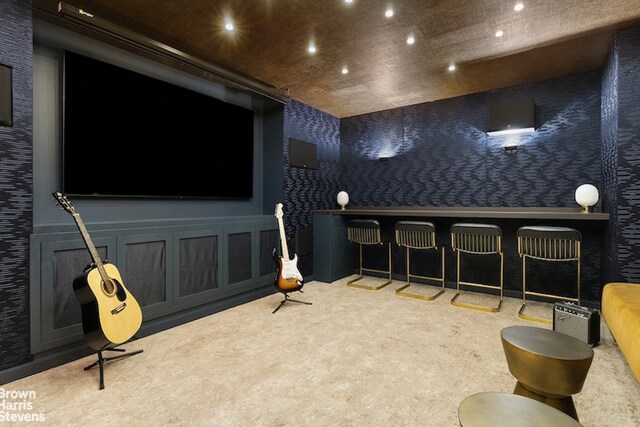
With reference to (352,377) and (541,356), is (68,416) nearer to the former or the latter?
(352,377)

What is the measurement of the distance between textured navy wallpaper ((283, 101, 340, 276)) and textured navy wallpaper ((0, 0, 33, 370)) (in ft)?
9.39

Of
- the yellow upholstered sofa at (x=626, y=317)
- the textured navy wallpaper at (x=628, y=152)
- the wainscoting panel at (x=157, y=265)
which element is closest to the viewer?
the yellow upholstered sofa at (x=626, y=317)

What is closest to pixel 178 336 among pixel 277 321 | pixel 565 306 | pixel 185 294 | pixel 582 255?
pixel 185 294

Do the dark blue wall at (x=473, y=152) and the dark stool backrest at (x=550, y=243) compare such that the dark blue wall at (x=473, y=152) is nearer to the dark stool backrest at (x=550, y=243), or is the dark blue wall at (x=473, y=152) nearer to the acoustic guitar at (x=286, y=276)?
the dark stool backrest at (x=550, y=243)

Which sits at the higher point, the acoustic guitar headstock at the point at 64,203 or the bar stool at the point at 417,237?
the acoustic guitar headstock at the point at 64,203

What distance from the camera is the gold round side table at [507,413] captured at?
1.00 metres

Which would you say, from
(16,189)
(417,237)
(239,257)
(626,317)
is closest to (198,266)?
(239,257)

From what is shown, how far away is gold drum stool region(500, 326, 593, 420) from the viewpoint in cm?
144

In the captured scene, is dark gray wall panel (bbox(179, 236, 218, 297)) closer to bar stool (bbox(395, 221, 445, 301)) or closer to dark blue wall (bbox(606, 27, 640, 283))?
bar stool (bbox(395, 221, 445, 301))

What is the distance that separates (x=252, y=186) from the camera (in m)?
4.62

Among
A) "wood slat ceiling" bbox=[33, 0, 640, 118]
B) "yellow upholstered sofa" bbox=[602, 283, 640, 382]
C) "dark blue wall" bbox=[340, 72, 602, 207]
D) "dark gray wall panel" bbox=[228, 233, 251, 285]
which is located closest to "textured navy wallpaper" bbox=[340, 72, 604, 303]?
"dark blue wall" bbox=[340, 72, 602, 207]

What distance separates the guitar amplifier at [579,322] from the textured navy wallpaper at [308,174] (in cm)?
318

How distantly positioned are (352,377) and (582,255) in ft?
11.1

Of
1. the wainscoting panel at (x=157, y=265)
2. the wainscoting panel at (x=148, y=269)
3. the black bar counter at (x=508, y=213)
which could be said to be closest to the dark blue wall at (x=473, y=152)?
the black bar counter at (x=508, y=213)
